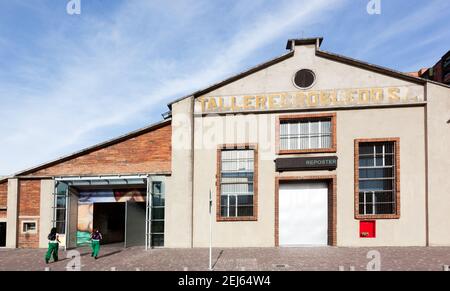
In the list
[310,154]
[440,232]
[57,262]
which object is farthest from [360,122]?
[57,262]

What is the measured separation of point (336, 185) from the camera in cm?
1605

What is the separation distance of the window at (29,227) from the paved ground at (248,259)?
170 cm

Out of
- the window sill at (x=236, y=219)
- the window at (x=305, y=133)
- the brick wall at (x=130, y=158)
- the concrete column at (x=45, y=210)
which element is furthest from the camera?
the concrete column at (x=45, y=210)

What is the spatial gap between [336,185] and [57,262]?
1321cm

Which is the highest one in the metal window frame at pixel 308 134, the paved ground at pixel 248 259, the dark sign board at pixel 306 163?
the metal window frame at pixel 308 134

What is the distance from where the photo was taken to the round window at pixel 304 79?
16.8m

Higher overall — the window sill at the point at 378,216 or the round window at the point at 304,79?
the round window at the point at 304,79

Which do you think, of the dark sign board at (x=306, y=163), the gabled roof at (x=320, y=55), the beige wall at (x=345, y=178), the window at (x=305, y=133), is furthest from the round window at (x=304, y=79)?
the dark sign board at (x=306, y=163)

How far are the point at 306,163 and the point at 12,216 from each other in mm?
16028

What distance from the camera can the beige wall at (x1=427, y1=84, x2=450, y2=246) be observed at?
15211 mm

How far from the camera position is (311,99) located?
16562 millimetres

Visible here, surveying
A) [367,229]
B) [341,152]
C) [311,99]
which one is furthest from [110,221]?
[367,229]

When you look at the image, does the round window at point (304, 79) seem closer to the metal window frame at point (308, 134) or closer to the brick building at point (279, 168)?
the brick building at point (279, 168)

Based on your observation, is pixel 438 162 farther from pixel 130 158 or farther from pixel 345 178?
pixel 130 158
